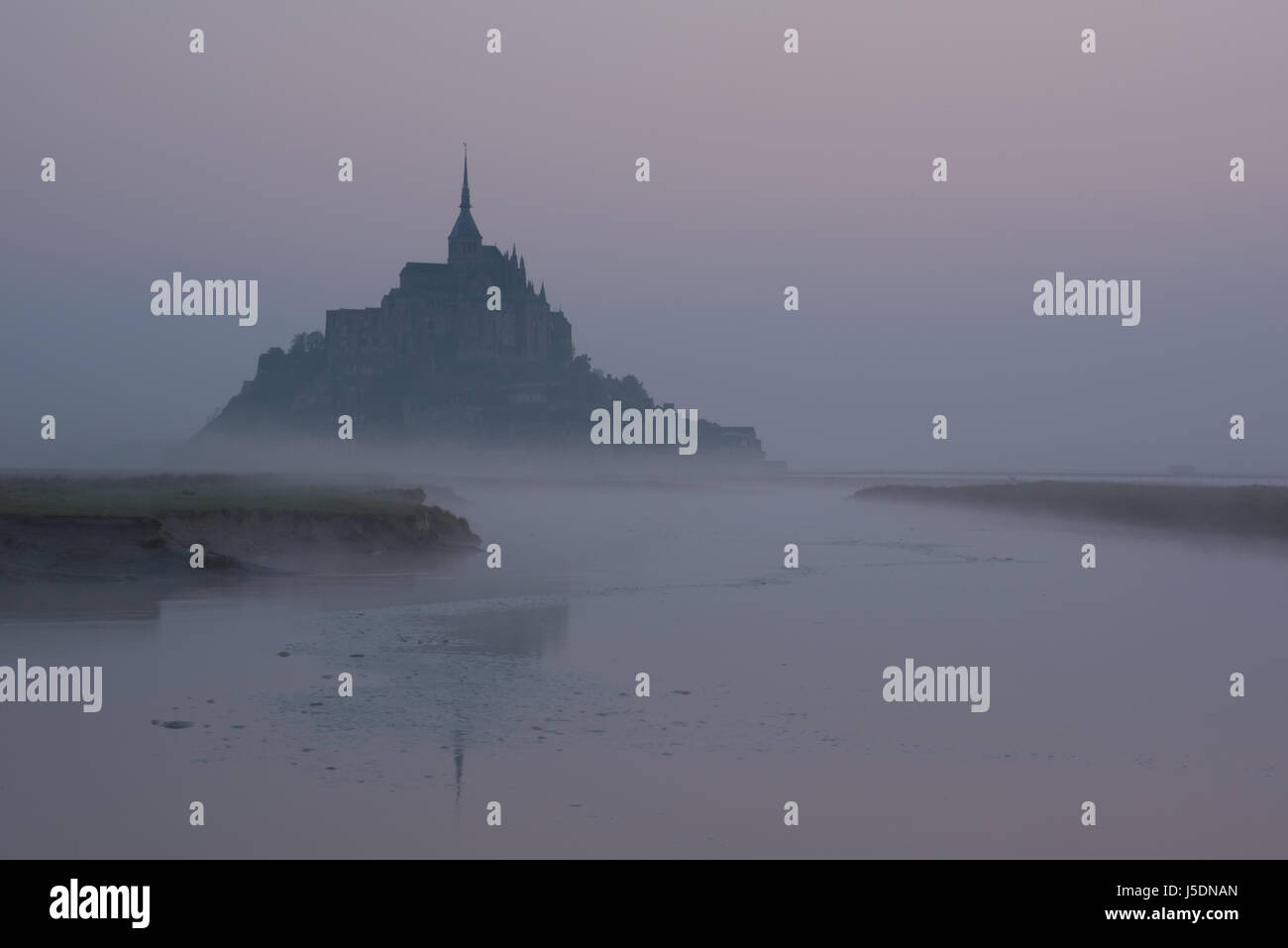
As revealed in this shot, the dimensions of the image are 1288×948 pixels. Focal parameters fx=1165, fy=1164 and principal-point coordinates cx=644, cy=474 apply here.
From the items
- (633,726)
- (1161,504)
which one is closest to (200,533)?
(633,726)

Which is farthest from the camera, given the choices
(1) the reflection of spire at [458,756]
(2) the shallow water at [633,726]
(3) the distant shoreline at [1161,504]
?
(3) the distant shoreline at [1161,504]

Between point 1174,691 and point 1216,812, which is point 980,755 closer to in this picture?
point 1216,812

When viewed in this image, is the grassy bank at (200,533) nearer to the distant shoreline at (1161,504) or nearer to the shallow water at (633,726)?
→ the shallow water at (633,726)

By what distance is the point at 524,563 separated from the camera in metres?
34.6

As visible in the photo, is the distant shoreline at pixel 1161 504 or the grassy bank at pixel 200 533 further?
the distant shoreline at pixel 1161 504

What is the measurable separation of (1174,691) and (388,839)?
37.7 feet

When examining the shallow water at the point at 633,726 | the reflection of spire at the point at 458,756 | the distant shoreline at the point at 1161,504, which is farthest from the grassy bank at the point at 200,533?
the distant shoreline at the point at 1161,504

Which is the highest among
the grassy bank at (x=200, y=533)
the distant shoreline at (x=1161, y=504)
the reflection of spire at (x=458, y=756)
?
the distant shoreline at (x=1161, y=504)

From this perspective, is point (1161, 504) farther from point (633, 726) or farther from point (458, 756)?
point (458, 756)

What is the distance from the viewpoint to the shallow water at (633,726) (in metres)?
9.98

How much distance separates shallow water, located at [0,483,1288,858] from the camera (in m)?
9.98

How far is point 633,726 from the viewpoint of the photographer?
1358 cm

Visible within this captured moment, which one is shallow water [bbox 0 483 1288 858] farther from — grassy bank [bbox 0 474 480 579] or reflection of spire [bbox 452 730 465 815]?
grassy bank [bbox 0 474 480 579]
